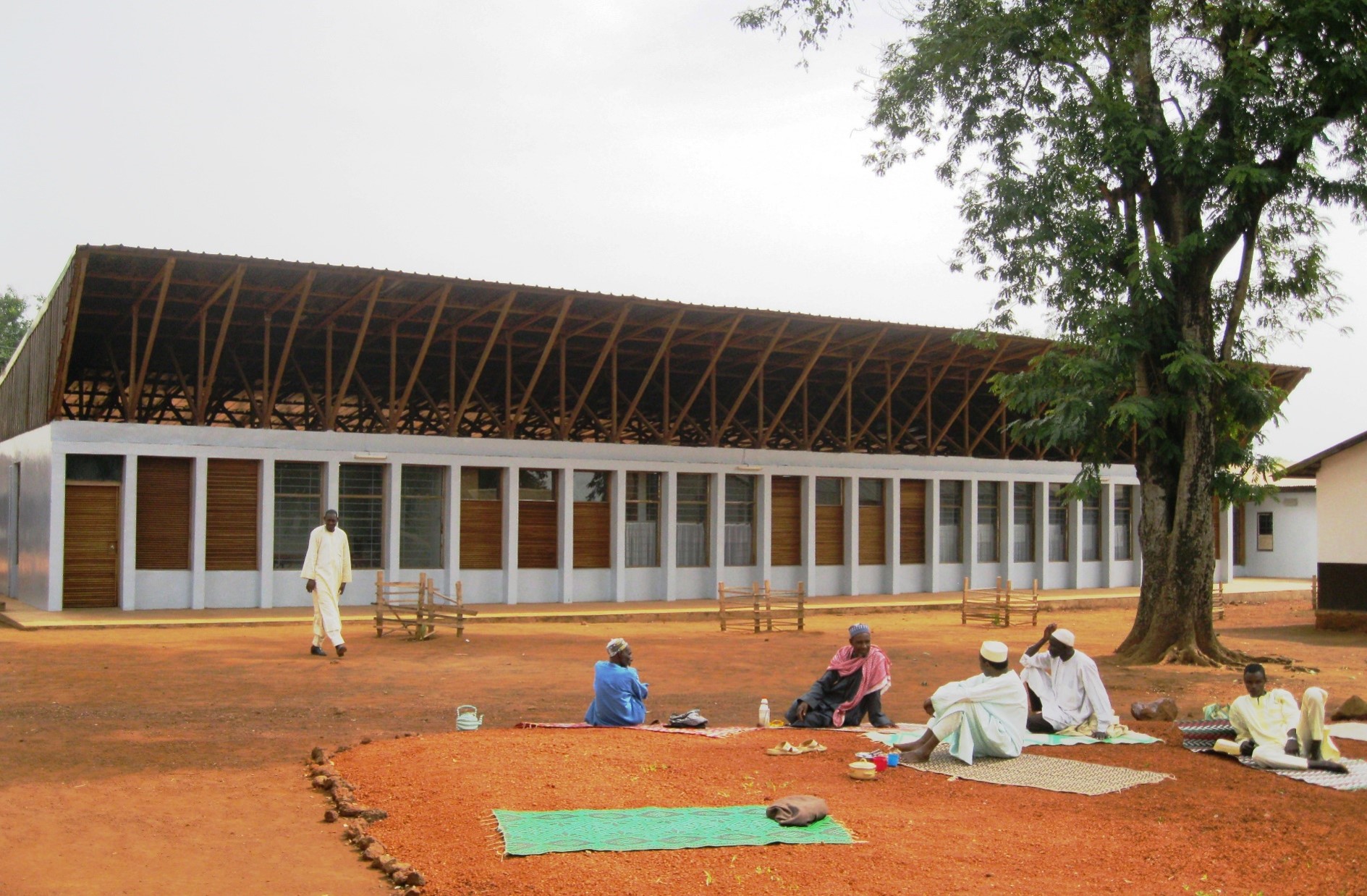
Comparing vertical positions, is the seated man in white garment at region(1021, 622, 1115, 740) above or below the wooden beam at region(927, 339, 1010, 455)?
below

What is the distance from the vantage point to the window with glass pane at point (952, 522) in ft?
107

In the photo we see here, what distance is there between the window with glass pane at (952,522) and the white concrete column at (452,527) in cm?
1397

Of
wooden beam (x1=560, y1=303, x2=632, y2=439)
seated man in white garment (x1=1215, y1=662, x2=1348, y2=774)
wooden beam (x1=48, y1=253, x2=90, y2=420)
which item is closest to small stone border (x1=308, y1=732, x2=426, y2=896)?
seated man in white garment (x1=1215, y1=662, x2=1348, y2=774)

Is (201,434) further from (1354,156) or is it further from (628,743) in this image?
(1354,156)

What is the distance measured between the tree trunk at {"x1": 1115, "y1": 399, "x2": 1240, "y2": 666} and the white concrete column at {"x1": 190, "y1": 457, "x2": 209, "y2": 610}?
16111mm

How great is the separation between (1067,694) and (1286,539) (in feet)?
119

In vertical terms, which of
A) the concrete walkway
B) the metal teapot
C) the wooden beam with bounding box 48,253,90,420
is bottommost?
the concrete walkway

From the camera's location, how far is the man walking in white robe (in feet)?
52.0

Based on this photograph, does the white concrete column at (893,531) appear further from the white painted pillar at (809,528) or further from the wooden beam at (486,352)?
the wooden beam at (486,352)

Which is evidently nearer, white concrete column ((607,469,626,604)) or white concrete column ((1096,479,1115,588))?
white concrete column ((607,469,626,604))

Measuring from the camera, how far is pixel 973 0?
17922 millimetres

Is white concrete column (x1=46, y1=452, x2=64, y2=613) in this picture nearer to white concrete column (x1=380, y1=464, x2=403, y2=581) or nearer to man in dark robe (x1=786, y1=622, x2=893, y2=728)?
white concrete column (x1=380, y1=464, x2=403, y2=581)

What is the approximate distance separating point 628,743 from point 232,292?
15094 millimetres

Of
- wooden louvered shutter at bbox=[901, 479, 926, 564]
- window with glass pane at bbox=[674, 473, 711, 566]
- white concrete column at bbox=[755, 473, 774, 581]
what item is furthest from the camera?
wooden louvered shutter at bbox=[901, 479, 926, 564]
